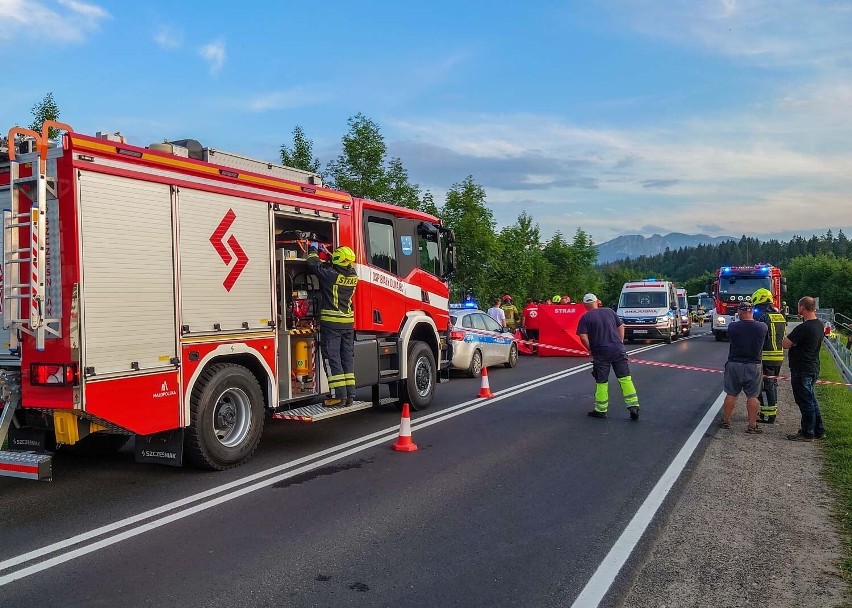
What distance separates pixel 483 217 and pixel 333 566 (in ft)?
74.6

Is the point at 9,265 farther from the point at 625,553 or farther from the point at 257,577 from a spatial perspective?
the point at 625,553

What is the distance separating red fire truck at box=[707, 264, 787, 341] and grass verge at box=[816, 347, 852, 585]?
14.4 m

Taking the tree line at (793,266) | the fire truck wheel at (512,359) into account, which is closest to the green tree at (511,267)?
the fire truck wheel at (512,359)

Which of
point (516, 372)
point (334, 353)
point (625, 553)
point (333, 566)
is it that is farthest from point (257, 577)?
point (516, 372)

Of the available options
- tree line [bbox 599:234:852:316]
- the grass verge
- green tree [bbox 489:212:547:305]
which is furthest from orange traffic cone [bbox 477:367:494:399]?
tree line [bbox 599:234:852:316]

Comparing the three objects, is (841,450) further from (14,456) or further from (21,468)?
(14,456)

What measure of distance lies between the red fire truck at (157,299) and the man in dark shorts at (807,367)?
553cm

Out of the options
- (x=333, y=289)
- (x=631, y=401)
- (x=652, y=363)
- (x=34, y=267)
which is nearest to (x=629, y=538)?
(x=333, y=289)

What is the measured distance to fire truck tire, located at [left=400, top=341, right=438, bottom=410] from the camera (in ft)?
34.3

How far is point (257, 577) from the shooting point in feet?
14.5

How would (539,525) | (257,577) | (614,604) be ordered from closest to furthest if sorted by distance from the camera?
(614,604) → (257,577) → (539,525)

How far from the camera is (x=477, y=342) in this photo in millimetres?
15930

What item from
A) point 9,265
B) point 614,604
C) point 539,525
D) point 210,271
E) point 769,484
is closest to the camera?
point 614,604

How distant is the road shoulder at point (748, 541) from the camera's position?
418 centimetres
